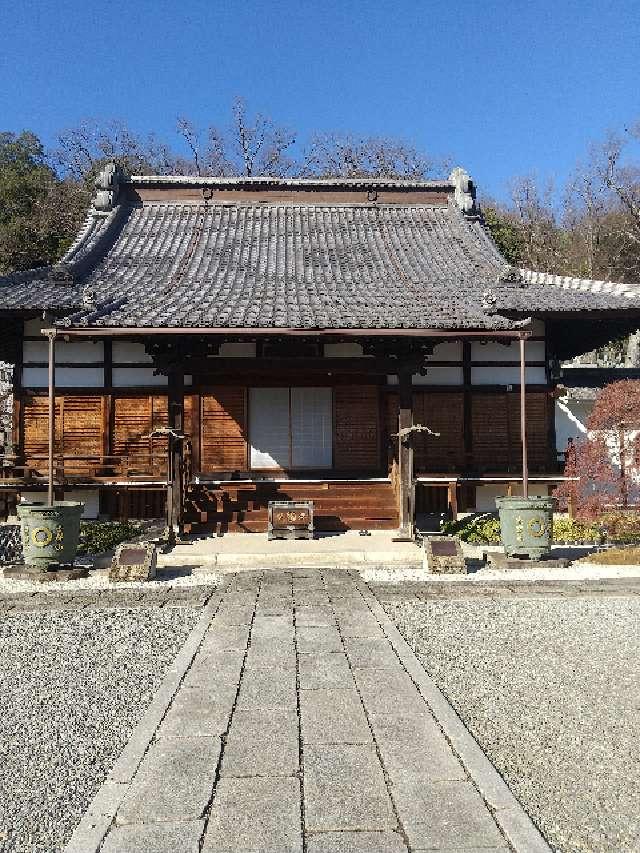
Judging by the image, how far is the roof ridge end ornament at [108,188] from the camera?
15398mm

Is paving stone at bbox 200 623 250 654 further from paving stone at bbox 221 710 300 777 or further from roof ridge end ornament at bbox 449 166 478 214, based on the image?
roof ridge end ornament at bbox 449 166 478 214

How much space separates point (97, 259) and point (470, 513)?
9.55m

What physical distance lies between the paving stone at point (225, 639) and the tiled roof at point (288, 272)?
5.12m

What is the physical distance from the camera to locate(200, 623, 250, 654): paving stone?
5179 millimetres

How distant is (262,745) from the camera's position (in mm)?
3412

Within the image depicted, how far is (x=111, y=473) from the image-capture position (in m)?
12.2

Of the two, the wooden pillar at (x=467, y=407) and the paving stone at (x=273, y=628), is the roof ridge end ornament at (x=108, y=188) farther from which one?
the paving stone at (x=273, y=628)

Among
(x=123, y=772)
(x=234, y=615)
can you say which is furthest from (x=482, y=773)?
(x=234, y=615)

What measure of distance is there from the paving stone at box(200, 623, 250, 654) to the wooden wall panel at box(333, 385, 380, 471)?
21.3 feet

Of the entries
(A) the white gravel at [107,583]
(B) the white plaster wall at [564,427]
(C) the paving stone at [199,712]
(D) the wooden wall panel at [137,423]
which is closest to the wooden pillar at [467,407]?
(B) the white plaster wall at [564,427]

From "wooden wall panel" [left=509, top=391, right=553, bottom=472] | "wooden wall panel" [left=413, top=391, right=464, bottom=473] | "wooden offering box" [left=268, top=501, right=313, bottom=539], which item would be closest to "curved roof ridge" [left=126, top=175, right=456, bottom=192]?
"wooden wall panel" [left=413, top=391, right=464, bottom=473]

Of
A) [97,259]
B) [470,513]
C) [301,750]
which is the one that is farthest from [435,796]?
[97,259]

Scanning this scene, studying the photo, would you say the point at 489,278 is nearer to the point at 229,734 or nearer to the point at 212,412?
the point at 212,412

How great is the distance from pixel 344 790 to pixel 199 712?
1270 millimetres
